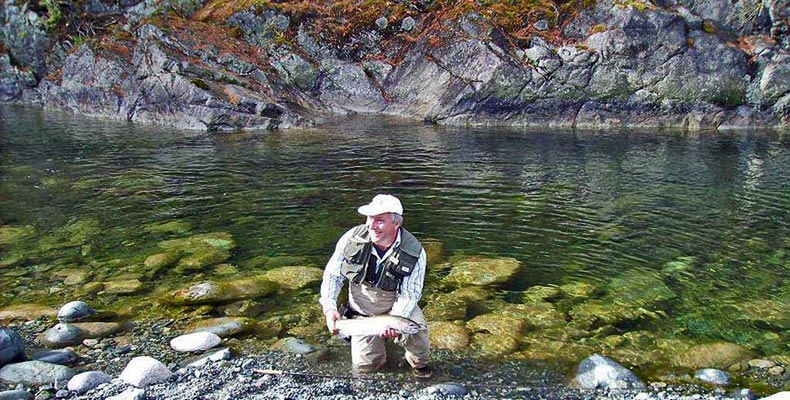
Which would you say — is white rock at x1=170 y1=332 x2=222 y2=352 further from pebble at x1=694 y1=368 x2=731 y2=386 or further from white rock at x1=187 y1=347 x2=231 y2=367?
pebble at x1=694 y1=368 x2=731 y2=386

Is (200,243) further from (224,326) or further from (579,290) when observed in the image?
(579,290)

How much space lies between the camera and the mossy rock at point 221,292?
9.99m

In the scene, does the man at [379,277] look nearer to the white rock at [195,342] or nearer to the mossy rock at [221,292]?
the white rock at [195,342]

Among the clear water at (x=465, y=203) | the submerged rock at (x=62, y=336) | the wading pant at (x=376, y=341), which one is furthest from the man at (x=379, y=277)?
the submerged rock at (x=62, y=336)

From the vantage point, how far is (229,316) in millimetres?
9641

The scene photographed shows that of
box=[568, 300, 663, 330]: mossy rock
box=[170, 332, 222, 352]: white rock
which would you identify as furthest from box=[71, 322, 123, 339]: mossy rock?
box=[568, 300, 663, 330]: mossy rock

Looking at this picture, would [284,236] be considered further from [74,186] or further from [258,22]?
[258,22]

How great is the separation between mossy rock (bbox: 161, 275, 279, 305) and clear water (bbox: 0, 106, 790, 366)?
24.9 inches

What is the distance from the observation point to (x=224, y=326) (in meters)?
9.01

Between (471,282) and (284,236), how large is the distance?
495cm

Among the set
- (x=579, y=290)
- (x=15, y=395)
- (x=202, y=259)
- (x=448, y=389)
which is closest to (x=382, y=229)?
(x=448, y=389)

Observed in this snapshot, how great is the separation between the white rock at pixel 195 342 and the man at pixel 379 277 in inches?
83.9

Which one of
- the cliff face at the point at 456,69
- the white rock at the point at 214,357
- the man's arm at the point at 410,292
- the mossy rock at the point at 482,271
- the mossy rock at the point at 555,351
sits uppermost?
the cliff face at the point at 456,69

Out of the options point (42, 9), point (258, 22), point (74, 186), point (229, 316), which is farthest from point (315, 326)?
point (42, 9)
